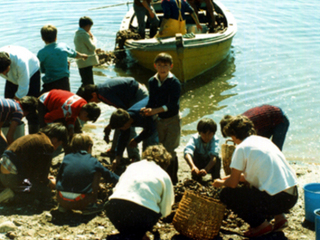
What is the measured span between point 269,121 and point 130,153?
207cm

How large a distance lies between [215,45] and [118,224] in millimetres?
7745

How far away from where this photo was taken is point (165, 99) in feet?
17.4

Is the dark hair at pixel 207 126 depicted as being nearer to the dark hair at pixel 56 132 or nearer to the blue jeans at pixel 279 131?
the blue jeans at pixel 279 131

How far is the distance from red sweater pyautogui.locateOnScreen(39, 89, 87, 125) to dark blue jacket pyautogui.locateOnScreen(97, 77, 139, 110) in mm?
345

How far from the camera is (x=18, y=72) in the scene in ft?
18.3

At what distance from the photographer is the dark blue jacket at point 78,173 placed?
163 inches

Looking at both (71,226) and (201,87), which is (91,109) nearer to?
(71,226)

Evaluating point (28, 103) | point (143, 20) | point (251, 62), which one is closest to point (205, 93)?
point (143, 20)

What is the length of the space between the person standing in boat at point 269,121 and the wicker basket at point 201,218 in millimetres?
1442

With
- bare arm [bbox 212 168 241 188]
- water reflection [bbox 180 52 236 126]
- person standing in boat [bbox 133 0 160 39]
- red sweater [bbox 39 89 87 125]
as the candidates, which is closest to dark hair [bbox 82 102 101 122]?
red sweater [bbox 39 89 87 125]

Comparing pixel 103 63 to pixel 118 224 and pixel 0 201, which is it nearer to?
pixel 0 201

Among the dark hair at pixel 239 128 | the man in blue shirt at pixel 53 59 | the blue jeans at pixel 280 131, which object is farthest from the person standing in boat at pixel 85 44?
the dark hair at pixel 239 128

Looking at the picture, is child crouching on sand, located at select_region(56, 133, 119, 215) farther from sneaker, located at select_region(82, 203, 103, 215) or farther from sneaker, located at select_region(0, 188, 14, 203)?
sneaker, located at select_region(0, 188, 14, 203)

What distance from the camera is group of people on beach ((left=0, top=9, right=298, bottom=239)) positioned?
372 centimetres
